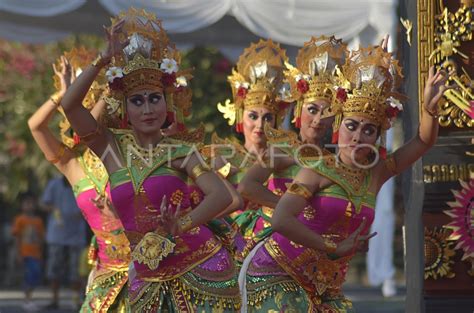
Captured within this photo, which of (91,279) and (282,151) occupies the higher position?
(282,151)

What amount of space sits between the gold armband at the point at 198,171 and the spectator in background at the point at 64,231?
348 inches

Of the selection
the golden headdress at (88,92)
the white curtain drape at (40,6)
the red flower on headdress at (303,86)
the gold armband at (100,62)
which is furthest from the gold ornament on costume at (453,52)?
the white curtain drape at (40,6)

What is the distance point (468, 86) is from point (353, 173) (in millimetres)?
2159

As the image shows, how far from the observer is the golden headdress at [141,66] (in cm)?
763

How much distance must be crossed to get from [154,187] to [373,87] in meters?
1.58

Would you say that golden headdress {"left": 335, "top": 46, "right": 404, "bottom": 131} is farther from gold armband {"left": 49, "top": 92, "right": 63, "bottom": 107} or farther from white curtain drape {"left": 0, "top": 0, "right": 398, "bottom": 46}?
white curtain drape {"left": 0, "top": 0, "right": 398, "bottom": 46}

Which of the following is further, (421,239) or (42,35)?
(42,35)

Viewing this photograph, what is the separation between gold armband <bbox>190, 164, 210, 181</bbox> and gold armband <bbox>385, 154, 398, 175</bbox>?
1280 mm

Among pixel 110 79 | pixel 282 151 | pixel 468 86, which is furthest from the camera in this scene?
pixel 468 86

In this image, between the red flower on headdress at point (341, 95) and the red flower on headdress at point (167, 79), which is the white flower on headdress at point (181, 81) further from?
the red flower on headdress at point (341, 95)

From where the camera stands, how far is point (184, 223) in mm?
7152

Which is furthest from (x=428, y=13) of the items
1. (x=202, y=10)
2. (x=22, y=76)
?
(x=22, y=76)

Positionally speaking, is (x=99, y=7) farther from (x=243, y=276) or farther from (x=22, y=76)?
(x=22, y=76)

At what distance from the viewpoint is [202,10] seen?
14.0 meters
